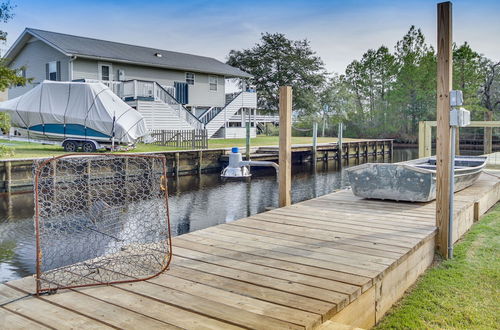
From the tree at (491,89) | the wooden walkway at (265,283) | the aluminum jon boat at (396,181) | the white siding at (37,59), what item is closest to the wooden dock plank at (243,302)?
the wooden walkway at (265,283)

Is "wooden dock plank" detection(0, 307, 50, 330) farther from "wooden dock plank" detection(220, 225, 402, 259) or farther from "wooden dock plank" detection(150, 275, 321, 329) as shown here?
"wooden dock plank" detection(220, 225, 402, 259)

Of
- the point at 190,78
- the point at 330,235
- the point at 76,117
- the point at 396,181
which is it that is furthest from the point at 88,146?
the point at 330,235

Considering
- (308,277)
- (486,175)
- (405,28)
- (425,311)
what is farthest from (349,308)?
(405,28)

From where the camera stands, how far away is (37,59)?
82.1ft

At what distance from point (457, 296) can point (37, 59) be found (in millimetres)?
26218

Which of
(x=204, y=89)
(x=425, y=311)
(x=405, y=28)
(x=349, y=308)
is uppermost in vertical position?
(x=405, y=28)

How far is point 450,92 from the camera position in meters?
4.65

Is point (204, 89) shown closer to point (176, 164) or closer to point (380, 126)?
point (176, 164)

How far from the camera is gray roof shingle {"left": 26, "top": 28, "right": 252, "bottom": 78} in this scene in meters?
22.9

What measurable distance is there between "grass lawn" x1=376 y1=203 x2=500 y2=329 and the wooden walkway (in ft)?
0.42

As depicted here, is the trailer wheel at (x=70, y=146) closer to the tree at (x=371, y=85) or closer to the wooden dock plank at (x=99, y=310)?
the wooden dock plank at (x=99, y=310)

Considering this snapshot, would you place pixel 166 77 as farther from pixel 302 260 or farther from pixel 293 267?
pixel 293 267

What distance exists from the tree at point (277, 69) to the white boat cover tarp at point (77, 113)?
21.7m

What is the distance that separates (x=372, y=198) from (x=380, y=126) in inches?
1496
